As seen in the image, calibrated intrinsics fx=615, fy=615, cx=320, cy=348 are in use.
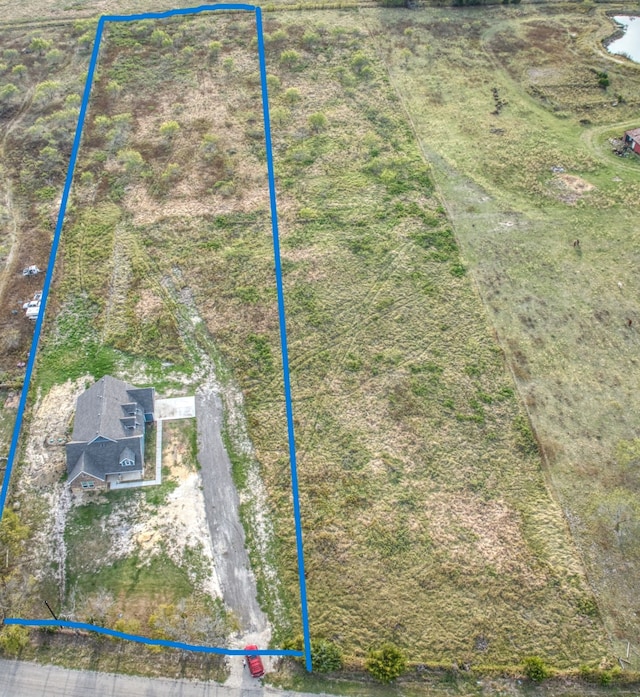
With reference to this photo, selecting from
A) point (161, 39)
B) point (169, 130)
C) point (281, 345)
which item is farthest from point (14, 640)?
point (161, 39)

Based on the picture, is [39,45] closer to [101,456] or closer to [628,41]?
[101,456]

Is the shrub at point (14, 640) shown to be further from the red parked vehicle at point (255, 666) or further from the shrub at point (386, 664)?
the shrub at point (386, 664)

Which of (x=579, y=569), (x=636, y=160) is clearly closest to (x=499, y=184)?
(x=636, y=160)

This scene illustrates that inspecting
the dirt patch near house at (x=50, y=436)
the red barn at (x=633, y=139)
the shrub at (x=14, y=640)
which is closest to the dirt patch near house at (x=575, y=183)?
the red barn at (x=633, y=139)

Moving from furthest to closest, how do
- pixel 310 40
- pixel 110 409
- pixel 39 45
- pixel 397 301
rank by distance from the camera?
pixel 310 40
pixel 39 45
pixel 397 301
pixel 110 409

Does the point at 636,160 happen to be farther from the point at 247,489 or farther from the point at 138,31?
the point at 138,31

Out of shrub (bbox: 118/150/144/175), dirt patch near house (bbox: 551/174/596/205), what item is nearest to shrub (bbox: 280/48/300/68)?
shrub (bbox: 118/150/144/175)
